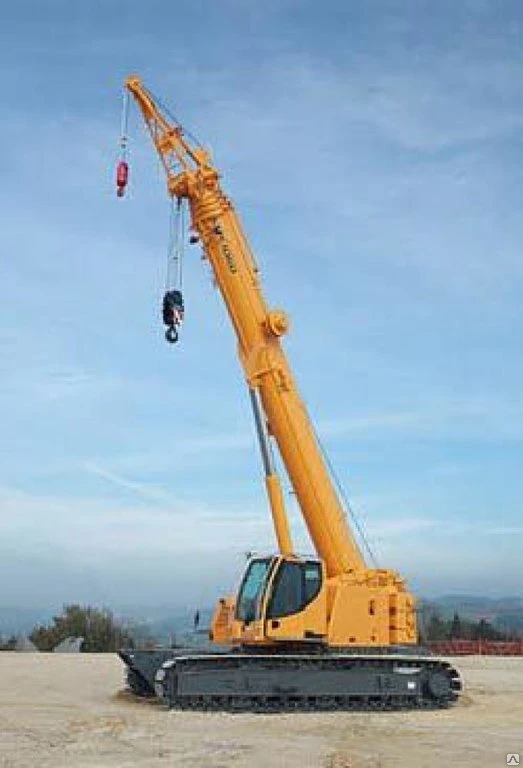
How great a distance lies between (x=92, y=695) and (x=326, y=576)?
18.0 ft

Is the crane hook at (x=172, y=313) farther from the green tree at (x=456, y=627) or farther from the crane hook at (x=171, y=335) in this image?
the green tree at (x=456, y=627)

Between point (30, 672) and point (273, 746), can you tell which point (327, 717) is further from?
point (30, 672)

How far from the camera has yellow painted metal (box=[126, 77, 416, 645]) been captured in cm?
2142

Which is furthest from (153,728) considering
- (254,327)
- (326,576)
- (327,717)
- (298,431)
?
(254,327)

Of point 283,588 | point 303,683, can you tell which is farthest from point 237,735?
point 283,588

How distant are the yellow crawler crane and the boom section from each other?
0.02 metres

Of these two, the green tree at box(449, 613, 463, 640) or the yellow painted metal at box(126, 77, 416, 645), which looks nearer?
the yellow painted metal at box(126, 77, 416, 645)

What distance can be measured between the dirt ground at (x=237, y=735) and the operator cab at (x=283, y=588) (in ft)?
6.13

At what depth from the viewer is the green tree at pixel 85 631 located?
152 feet

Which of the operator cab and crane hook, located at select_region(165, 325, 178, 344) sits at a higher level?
crane hook, located at select_region(165, 325, 178, 344)

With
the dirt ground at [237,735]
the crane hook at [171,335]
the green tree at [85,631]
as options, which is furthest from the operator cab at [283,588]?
the green tree at [85,631]

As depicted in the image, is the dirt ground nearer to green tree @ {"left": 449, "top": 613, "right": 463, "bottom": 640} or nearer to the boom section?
the boom section

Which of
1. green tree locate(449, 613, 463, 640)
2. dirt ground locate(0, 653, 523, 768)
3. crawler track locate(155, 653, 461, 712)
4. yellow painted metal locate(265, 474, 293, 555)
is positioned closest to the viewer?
dirt ground locate(0, 653, 523, 768)

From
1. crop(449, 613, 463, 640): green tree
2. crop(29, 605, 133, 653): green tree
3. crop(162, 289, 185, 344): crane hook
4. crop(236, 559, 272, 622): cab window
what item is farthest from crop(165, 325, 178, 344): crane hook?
crop(449, 613, 463, 640): green tree
